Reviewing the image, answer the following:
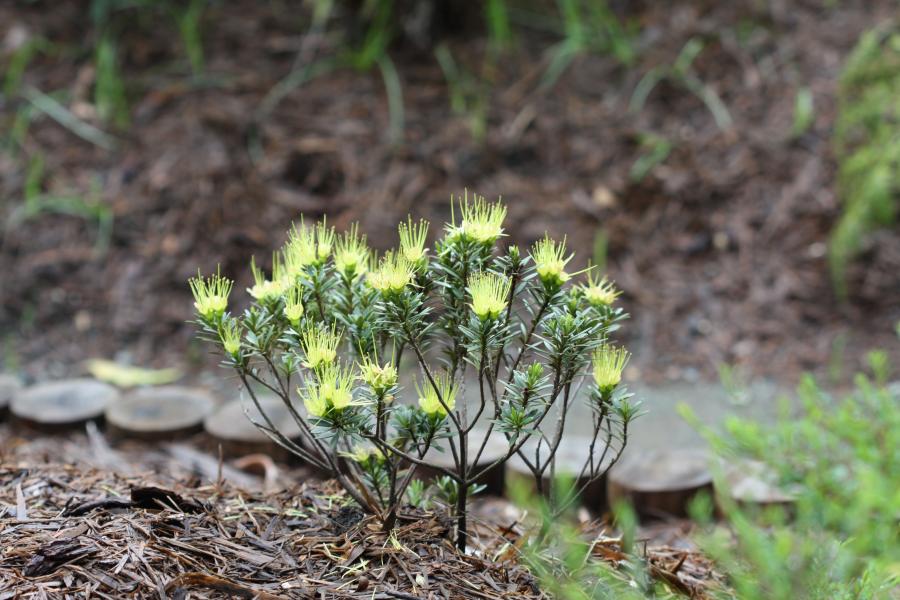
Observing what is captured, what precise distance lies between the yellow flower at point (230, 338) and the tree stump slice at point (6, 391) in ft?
7.58

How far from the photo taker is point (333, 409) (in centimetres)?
170

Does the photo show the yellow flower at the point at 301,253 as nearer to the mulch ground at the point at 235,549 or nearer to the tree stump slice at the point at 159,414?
the mulch ground at the point at 235,549

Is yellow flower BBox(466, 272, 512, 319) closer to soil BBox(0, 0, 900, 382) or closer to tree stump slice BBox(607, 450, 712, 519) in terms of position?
tree stump slice BBox(607, 450, 712, 519)

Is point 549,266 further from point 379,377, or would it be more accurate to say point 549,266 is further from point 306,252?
point 306,252

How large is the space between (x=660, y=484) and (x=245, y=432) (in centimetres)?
153

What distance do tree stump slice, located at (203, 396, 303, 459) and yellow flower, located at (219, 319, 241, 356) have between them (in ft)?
4.89

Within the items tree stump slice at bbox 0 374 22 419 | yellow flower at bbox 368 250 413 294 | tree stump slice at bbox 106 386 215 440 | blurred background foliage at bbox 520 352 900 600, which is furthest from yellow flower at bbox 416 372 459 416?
tree stump slice at bbox 0 374 22 419

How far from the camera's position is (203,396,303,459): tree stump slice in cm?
336

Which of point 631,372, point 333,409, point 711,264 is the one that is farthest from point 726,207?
point 333,409

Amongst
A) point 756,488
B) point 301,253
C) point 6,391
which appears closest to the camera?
point 301,253

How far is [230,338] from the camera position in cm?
185

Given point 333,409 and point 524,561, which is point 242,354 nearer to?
point 333,409

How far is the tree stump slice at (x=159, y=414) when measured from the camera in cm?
347

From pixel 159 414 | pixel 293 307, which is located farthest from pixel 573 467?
pixel 159 414
